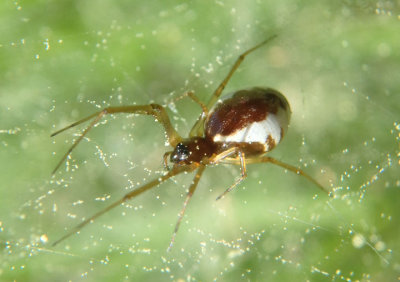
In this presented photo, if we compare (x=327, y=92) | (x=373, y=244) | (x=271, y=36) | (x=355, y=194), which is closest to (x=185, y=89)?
(x=271, y=36)

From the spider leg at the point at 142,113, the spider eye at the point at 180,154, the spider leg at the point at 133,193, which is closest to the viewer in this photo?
the spider leg at the point at 133,193

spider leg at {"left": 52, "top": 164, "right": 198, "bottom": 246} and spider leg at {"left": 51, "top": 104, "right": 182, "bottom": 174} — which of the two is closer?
spider leg at {"left": 52, "top": 164, "right": 198, "bottom": 246}

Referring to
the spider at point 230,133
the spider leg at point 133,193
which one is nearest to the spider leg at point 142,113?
the spider at point 230,133

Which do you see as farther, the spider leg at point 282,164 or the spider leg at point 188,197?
the spider leg at point 282,164

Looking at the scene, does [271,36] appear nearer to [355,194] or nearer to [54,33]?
[355,194]

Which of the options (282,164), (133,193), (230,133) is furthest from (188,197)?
(282,164)

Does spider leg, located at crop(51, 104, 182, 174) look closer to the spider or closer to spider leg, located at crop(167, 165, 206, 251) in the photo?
the spider

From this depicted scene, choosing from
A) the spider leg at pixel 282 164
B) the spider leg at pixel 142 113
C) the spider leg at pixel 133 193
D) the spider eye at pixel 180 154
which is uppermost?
the spider leg at pixel 142 113

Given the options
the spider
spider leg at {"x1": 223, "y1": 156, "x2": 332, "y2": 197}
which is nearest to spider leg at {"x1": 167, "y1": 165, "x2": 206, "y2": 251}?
the spider

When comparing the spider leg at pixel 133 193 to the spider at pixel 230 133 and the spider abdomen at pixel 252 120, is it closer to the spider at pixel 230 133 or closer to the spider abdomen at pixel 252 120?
the spider at pixel 230 133
